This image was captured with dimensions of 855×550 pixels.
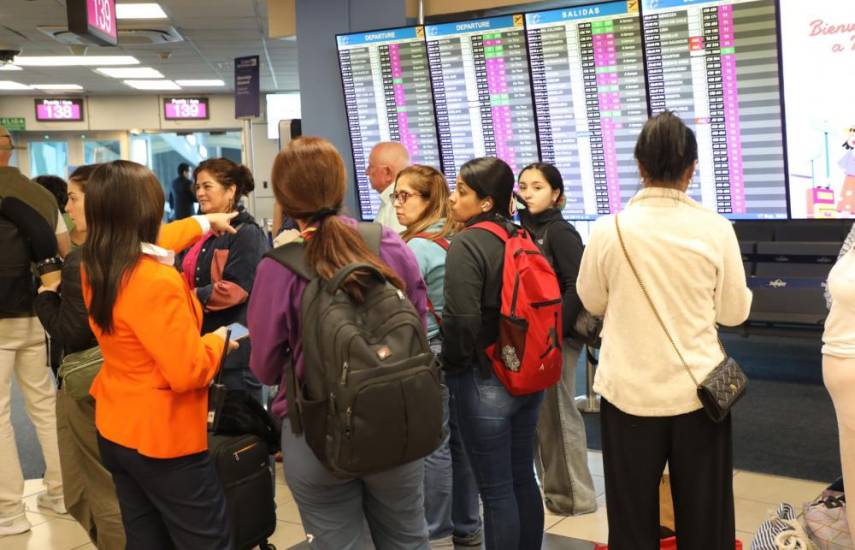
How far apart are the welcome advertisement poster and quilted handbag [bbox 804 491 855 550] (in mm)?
1796

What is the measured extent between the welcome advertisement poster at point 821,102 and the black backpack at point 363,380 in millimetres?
2764

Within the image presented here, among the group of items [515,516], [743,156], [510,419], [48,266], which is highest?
[743,156]

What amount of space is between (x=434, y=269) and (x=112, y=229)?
1.17 m

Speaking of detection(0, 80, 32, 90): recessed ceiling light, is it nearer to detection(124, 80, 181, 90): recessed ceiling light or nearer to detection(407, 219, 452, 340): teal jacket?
detection(124, 80, 181, 90): recessed ceiling light

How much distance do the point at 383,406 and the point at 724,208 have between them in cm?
291

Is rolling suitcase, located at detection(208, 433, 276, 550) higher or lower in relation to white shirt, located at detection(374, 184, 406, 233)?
lower

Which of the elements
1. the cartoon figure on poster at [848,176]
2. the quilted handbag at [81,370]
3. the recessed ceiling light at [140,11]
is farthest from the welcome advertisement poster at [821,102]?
the recessed ceiling light at [140,11]

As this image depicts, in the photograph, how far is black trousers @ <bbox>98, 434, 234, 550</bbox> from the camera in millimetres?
2438

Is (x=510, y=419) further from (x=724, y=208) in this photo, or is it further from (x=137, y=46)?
(x=137, y=46)

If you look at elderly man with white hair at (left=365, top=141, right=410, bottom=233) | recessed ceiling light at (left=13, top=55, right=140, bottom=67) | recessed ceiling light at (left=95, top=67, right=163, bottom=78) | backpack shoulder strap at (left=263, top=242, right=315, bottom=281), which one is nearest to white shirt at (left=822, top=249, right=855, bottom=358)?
backpack shoulder strap at (left=263, top=242, right=315, bottom=281)

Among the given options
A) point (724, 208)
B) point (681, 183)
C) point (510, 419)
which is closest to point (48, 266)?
point (510, 419)

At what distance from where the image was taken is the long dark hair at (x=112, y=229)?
2.37 metres

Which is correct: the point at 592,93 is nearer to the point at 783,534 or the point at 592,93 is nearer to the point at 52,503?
the point at 783,534

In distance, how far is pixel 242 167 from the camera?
3.78m
